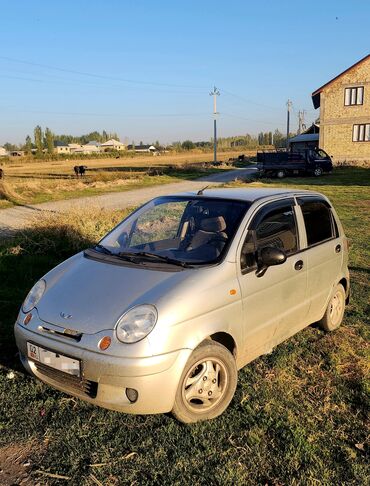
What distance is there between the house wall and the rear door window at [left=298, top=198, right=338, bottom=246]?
37.0 meters

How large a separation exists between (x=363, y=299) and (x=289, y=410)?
3056mm

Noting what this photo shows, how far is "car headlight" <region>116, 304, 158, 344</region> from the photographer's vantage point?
2848 mm

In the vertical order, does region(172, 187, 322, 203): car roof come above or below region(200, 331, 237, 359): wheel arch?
above

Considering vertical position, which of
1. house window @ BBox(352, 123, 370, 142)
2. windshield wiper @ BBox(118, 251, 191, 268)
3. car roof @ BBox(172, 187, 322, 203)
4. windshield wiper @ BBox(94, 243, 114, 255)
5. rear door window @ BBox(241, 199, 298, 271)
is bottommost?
windshield wiper @ BBox(94, 243, 114, 255)

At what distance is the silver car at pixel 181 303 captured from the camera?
2863mm

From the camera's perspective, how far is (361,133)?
38500mm

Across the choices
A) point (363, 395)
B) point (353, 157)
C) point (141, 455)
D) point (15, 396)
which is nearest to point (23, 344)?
point (15, 396)

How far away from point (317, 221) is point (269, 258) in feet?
4.57

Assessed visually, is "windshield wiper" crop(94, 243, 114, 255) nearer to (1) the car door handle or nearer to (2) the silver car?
(2) the silver car

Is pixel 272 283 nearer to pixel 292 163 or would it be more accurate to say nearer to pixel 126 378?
pixel 126 378

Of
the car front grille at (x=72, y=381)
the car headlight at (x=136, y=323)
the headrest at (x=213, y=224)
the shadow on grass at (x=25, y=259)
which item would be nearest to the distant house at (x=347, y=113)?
the shadow on grass at (x=25, y=259)

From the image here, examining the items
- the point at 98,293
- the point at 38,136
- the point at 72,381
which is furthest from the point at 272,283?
the point at 38,136

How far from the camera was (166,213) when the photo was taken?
480 cm

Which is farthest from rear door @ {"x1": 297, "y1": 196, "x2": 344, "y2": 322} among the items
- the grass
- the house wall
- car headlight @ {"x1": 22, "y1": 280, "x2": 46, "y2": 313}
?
the house wall
